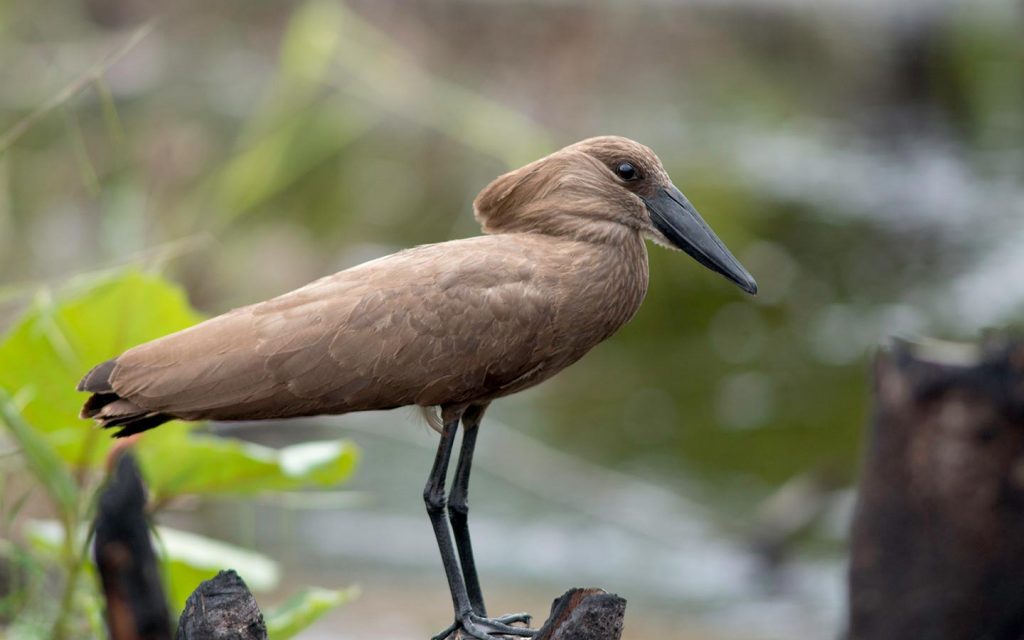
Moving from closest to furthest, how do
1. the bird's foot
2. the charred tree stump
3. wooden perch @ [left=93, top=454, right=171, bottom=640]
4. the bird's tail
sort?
1. wooden perch @ [left=93, top=454, right=171, bottom=640]
2. the bird's tail
3. the bird's foot
4. the charred tree stump

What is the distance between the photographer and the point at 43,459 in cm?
411

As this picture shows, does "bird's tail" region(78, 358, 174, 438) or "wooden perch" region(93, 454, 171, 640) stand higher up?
"bird's tail" region(78, 358, 174, 438)

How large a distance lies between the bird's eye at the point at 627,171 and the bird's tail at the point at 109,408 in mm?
1311

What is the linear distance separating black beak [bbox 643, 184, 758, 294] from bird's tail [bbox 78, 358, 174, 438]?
1.35m

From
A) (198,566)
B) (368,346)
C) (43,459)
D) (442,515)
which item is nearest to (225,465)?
(198,566)

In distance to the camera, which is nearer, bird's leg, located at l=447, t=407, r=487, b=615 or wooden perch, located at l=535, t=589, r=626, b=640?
wooden perch, located at l=535, t=589, r=626, b=640

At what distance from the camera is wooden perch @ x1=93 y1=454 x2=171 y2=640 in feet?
8.72

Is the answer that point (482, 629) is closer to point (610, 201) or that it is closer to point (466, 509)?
point (466, 509)

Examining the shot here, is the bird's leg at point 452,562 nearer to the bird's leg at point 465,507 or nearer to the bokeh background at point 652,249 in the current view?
the bird's leg at point 465,507

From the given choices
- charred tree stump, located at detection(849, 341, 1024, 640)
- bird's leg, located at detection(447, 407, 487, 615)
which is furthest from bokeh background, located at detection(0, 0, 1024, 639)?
charred tree stump, located at detection(849, 341, 1024, 640)

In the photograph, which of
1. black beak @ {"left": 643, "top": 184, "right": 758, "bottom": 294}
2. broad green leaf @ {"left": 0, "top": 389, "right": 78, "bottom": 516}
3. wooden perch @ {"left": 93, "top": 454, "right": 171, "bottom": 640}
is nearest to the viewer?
wooden perch @ {"left": 93, "top": 454, "right": 171, "bottom": 640}

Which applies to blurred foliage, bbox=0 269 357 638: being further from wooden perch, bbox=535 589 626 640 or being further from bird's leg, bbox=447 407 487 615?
wooden perch, bbox=535 589 626 640

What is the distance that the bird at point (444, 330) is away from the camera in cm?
345

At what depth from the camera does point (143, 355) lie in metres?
3.47
